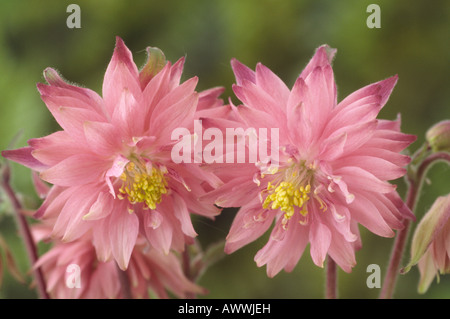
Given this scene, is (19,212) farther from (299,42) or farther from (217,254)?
(299,42)

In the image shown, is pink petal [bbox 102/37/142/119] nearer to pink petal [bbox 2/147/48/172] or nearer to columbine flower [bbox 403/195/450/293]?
pink petal [bbox 2/147/48/172]

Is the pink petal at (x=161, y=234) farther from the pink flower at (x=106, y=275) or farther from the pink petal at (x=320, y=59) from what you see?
the pink petal at (x=320, y=59)

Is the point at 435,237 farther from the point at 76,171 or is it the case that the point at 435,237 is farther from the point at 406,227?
the point at 76,171

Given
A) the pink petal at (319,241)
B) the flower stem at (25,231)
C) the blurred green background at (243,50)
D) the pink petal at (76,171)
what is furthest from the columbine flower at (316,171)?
the blurred green background at (243,50)

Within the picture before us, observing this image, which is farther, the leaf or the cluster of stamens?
the leaf

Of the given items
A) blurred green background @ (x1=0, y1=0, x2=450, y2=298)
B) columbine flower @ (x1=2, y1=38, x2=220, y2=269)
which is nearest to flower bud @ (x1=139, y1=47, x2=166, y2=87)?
columbine flower @ (x1=2, y1=38, x2=220, y2=269)
